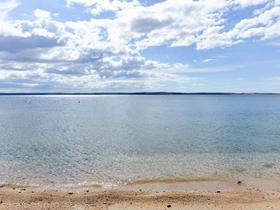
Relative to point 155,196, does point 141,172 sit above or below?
below

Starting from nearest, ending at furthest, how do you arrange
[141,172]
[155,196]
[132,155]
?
1. [155,196]
2. [141,172]
3. [132,155]

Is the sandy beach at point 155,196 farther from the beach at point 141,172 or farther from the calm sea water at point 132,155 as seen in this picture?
the calm sea water at point 132,155

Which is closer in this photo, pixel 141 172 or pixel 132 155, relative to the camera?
pixel 141 172

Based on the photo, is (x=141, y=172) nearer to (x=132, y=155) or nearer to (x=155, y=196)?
(x=132, y=155)

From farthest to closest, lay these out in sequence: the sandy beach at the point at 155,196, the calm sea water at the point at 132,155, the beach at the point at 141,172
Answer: the calm sea water at the point at 132,155 < the beach at the point at 141,172 < the sandy beach at the point at 155,196

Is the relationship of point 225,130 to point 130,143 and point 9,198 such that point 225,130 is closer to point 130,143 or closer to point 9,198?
point 130,143

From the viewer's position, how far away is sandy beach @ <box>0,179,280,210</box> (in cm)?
1622

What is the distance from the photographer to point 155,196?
17.9 metres

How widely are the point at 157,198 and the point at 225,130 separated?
31.5 meters

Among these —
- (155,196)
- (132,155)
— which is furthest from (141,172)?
(155,196)

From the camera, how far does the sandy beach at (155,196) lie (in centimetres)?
1622

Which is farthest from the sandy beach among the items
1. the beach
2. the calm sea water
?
the calm sea water

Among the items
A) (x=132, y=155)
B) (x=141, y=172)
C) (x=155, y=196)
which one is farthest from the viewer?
(x=132, y=155)

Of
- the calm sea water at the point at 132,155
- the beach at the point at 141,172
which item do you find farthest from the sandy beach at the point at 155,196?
the calm sea water at the point at 132,155
